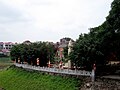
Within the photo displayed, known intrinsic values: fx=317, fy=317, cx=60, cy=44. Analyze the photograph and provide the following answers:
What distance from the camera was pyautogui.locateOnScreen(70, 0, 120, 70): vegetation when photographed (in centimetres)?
4056

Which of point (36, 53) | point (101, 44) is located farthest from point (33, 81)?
point (36, 53)

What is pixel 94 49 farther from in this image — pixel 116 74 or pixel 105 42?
pixel 116 74

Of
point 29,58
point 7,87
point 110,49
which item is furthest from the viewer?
point 29,58

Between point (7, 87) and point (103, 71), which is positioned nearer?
point (103, 71)

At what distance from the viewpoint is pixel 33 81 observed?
52000 millimetres

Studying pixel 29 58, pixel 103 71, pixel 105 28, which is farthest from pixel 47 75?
pixel 29 58

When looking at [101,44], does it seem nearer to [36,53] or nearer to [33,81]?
[33,81]

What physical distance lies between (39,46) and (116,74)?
1176 inches

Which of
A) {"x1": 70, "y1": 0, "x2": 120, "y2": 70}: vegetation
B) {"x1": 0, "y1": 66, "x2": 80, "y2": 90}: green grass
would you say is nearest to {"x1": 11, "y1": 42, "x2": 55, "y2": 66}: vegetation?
{"x1": 0, "y1": 66, "x2": 80, "y2": 90}: green grass

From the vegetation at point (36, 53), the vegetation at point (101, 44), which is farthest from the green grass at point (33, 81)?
the vegetation at point (36, 53)

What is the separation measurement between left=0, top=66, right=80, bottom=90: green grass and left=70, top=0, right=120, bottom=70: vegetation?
10.7 ft

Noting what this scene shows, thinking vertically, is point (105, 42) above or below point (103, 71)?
above

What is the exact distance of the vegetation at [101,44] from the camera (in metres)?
40.6

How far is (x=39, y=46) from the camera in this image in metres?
70.0
